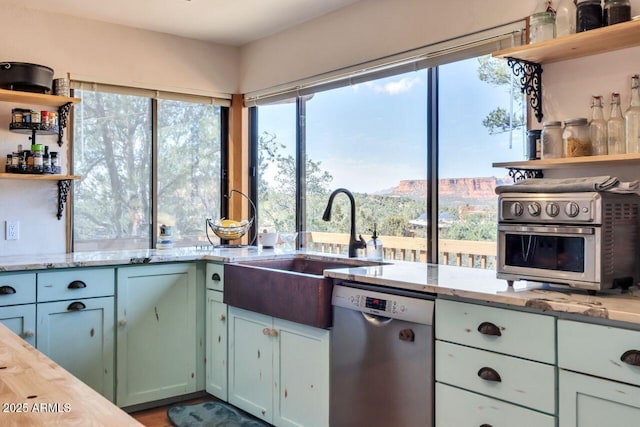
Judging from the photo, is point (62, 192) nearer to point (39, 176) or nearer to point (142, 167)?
point (39, 176)

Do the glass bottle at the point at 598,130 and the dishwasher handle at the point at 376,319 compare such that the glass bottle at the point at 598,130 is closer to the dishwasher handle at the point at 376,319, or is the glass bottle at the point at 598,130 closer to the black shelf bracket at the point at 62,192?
the dishwasher handle at the point at 376,319

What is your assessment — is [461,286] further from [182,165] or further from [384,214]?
[182,165]

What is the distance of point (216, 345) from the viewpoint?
3.29 m

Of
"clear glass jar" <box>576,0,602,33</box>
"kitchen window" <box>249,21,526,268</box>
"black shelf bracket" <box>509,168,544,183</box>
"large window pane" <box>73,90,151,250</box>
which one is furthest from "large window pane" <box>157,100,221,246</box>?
"clear glass jar" <box>576,0,602,33</box>

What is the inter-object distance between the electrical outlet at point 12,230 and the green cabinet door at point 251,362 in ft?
4.66

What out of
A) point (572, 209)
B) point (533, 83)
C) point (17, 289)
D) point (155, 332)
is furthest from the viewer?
point (155, 332)

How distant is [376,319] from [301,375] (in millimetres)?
570

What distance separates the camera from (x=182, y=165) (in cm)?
411

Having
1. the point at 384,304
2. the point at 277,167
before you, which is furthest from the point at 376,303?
the point at 277,167

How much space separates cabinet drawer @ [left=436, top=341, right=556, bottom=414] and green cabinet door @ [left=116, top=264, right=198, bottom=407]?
1.79 metres

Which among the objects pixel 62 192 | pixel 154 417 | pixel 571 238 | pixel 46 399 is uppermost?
pixel 62 192

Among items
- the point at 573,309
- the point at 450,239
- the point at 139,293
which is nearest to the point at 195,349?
the point at 139,293

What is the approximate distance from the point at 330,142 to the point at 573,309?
228 cm

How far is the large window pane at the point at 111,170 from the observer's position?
12.1ft
